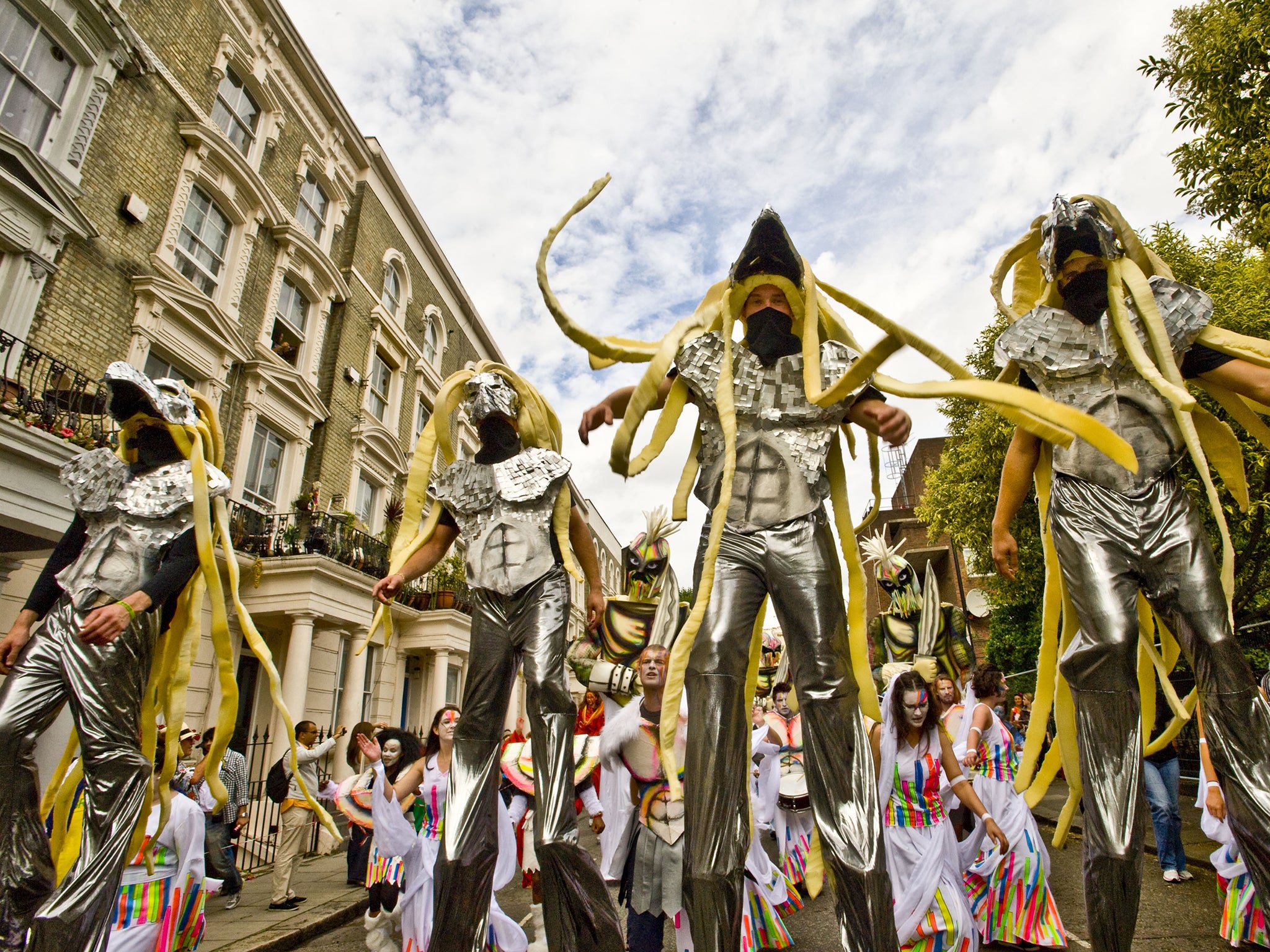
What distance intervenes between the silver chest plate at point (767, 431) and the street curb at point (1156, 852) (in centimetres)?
280

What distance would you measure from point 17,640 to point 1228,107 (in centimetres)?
1219

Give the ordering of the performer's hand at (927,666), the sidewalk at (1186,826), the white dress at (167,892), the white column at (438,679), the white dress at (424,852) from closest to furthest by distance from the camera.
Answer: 1. the white dress at (167,892)
2. the white dress at (424,852)
3. the sidewalk at (1186,826)
4. the performer's hand at (927,666)
5. the white column at (438,679)

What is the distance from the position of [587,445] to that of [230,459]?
14.0 m

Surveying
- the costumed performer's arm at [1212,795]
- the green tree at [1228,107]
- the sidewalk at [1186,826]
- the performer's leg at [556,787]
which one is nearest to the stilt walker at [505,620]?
the performer's leg at [556,787]

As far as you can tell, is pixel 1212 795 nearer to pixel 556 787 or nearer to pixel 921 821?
pixel 921 821

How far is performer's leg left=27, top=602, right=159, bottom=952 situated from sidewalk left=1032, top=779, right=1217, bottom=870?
546 centimetres

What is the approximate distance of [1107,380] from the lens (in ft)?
8.90

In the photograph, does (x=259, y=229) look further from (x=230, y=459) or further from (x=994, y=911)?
(x=994, y=911)

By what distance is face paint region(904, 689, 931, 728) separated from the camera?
4496 millimetres

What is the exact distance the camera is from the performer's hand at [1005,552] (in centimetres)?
295

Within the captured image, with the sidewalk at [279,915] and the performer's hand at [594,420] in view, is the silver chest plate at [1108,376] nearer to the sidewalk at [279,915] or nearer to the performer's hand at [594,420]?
the performer's hand at [594,420]

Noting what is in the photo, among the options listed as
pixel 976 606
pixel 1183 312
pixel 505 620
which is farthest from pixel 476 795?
pixel 976 606

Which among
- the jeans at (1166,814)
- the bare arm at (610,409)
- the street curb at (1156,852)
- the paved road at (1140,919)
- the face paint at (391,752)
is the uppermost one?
the bare arm at (610,409)

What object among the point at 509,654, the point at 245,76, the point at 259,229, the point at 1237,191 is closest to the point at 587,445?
the point at 509,654
